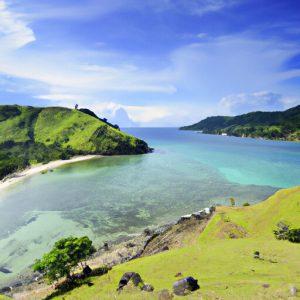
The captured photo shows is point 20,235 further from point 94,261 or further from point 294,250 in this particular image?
point 294,250

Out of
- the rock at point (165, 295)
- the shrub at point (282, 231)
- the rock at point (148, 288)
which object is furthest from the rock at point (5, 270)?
the shrub at point (282, 231)

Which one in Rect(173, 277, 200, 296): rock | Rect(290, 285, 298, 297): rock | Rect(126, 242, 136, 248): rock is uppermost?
Rect(290, 285, 298, 297): rock

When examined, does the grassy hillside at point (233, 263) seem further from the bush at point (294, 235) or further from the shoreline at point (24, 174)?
the shoreline at point (24, 174)

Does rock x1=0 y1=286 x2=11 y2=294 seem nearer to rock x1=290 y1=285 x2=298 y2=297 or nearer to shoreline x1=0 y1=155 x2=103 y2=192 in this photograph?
rock x1=290 y1=285 x2=298 y2=297

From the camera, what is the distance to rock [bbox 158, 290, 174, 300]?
32.5m

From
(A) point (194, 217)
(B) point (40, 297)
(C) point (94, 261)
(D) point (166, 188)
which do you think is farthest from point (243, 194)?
(B) point (40, 297)

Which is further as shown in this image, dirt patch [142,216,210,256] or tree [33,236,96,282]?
dirt patch [142,216,210,256]

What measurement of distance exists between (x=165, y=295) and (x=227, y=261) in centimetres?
1228

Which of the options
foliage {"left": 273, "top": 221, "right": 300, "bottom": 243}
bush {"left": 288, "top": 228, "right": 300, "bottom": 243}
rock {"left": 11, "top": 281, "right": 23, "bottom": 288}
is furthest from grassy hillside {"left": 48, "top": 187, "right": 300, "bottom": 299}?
rock {"left": 11, "top": 281, "right": 23, "bottom": 288}

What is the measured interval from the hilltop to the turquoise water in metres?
23.8

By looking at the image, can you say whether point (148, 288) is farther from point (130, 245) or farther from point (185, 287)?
point (130, 245)

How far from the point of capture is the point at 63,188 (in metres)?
130

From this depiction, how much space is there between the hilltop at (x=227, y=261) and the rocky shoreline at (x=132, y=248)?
0.31m

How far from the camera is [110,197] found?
112 metres
